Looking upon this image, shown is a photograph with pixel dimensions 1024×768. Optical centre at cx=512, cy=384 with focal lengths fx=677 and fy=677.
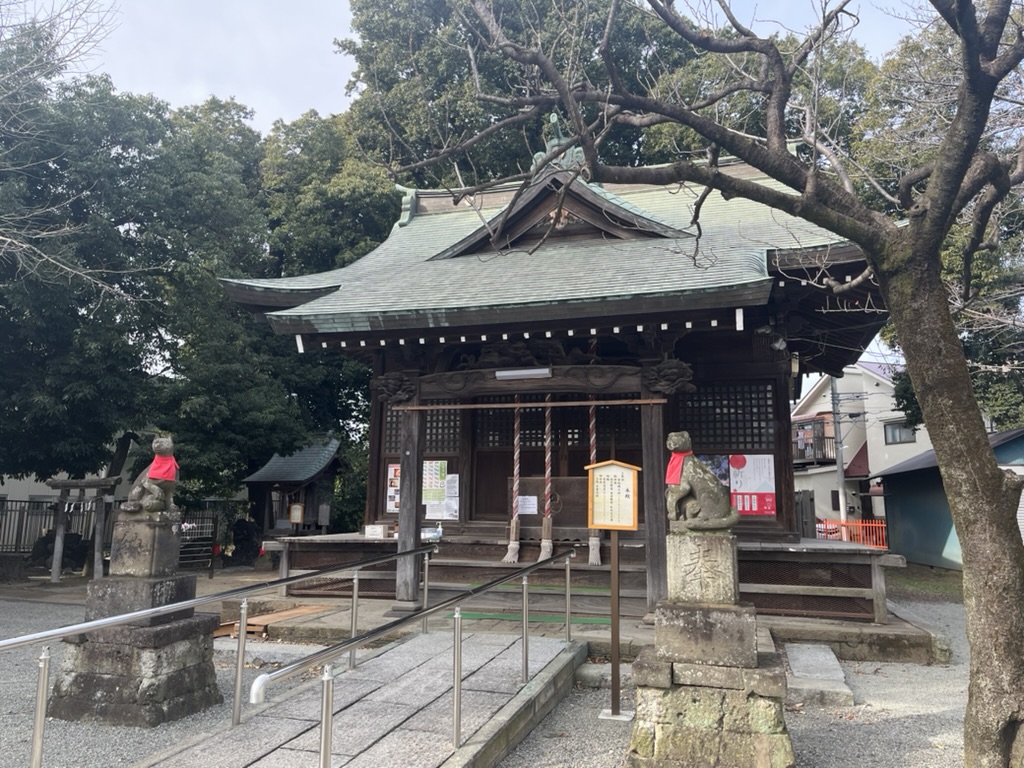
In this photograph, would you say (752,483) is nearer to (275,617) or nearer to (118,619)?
(275,617)

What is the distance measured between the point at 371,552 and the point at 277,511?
11426 millimetres

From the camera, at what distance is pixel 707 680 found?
4.05 meters

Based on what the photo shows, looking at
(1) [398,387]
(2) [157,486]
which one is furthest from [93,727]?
(1) [398,387]

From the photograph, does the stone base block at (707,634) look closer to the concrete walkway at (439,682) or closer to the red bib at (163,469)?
the concrete walkway at (439,682)

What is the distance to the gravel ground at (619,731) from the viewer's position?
436 centimetres

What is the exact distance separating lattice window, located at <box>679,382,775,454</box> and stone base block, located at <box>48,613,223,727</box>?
6.52m

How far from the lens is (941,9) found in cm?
392

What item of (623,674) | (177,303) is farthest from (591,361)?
(177,303)

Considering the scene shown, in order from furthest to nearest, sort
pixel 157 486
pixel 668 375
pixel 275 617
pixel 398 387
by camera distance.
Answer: pixel 398 387 < pixel 275 617 < pixel 668 375 < pixel 157 486

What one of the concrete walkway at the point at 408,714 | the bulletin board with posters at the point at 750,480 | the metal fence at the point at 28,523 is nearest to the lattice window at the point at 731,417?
the bulletin board with posters at the point at 750,480

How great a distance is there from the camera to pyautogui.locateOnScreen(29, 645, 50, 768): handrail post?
9.76ft

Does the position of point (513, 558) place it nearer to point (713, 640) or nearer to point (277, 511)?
point (713, 640)

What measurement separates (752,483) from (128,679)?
23.6ft

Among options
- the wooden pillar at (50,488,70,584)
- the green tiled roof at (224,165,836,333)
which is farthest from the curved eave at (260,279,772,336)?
the wooden pillar at (50,488,70,584)
